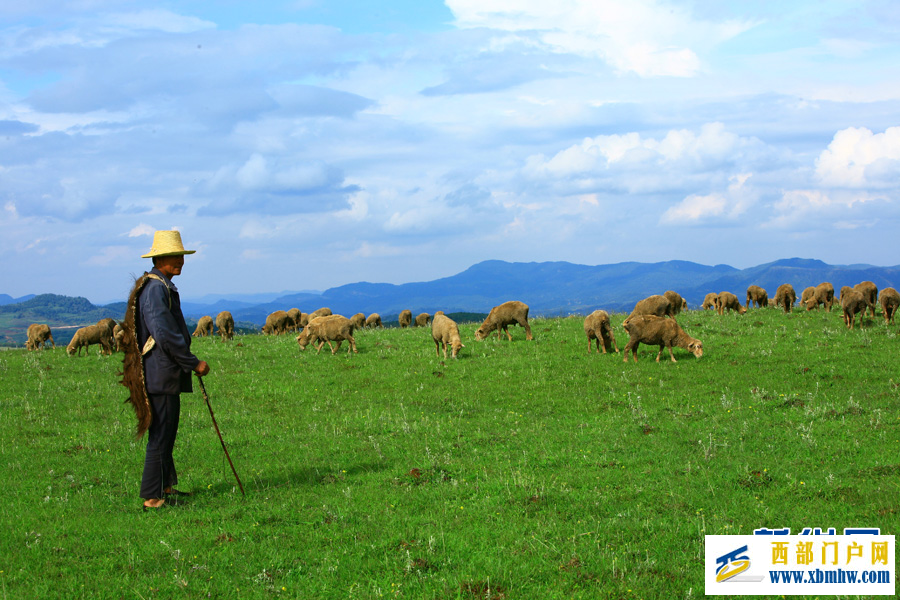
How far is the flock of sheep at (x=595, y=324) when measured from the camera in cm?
2189

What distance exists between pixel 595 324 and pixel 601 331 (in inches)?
15.7

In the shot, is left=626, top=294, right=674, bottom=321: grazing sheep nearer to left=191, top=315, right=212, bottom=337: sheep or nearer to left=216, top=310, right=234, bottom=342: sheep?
left=216, top=310, right=234, bottom=342: sheep

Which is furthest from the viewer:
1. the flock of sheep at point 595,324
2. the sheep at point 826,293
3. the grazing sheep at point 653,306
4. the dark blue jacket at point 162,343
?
the sheep at point 826,293

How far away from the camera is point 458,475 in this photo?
11148mm

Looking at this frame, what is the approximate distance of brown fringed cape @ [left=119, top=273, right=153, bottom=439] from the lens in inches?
370

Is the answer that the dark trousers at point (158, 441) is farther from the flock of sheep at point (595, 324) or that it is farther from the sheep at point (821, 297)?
the sheep at point (821, 297)

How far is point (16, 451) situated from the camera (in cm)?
1303

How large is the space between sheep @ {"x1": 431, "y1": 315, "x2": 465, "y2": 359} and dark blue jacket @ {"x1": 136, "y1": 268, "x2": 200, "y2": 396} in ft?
49.7

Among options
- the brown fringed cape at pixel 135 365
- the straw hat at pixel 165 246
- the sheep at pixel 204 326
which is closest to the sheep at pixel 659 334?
the straw hat at pixel 165 246

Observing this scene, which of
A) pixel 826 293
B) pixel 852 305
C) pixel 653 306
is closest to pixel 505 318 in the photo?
pixel 653 306

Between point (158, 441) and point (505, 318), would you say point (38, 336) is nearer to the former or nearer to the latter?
point (505, 318)

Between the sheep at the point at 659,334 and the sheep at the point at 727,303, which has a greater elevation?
the sheep at the point at 727,303

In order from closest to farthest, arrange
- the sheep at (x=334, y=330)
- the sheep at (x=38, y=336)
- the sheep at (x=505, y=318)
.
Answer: the sheep at (x=334, y=330), the sheep at (x=505, y=318), the sheep at (x=38, y=336)

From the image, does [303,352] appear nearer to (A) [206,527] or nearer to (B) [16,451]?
(B) [16,451]
